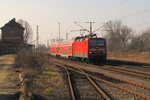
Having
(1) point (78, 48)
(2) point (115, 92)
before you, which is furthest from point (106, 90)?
(1) point (78, 48)

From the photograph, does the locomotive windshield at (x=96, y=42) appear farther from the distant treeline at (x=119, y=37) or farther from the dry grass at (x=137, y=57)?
the distant treeline at (x=119, y=37)

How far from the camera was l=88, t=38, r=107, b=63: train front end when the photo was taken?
26.3m

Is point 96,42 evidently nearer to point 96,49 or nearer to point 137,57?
point 96,49

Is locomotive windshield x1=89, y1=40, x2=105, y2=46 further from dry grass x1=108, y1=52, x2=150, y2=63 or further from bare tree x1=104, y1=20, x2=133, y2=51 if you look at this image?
bare tree x1=104, y1=20, x2=133, y2=51

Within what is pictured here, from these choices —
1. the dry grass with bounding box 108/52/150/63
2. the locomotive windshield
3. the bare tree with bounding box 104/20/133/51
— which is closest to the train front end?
the locomotive windshield

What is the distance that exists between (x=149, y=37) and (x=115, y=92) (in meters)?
92.5

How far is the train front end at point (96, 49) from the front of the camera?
1035 inches

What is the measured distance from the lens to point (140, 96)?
9.13 m

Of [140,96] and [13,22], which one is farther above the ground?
[13,22]

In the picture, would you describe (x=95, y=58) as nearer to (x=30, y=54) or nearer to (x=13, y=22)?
(x=30, y=54)

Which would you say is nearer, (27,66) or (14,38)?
(27,66)

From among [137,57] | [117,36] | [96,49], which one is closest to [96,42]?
[96,49]

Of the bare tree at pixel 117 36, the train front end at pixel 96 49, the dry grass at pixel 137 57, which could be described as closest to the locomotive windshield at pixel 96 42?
the train front end at pixel 96 49

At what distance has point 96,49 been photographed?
2658cm
